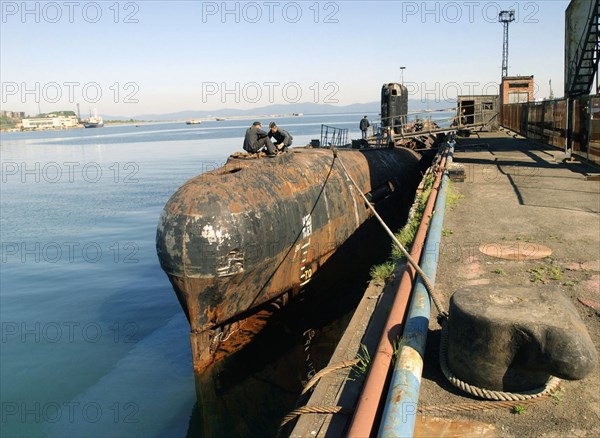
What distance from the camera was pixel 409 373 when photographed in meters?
4.49

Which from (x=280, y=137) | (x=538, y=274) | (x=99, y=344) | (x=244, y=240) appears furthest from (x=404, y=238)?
(x=99, y=344)

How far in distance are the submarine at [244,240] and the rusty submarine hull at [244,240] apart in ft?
0.06

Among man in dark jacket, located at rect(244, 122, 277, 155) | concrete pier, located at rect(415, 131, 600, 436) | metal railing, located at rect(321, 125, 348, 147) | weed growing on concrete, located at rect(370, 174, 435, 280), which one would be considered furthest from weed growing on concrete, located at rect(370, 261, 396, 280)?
metal railing, located at rect(321, 125, 348, 147)

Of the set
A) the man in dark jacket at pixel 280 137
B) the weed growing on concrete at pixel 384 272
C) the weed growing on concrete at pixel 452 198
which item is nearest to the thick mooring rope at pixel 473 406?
the weed growing on concrete at pixel 384 272

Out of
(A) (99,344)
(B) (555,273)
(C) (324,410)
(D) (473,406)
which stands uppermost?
(B) (555,273)

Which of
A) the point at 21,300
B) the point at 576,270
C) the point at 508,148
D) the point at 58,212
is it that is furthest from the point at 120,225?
the point at 576,270

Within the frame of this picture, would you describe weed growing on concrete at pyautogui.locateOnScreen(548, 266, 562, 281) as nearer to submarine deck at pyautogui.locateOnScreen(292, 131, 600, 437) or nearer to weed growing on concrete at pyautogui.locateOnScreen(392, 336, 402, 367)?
submarine deck at pyautogui.locateOnScreen(292, 131, 600, 437)

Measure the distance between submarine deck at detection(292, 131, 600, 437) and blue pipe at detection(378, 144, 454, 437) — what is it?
1.11ft

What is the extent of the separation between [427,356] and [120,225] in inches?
928

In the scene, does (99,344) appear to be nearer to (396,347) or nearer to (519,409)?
(396,347)

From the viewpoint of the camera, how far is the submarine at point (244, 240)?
29.9 ft

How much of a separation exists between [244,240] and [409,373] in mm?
5551

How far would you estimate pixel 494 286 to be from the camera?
505 centimetres

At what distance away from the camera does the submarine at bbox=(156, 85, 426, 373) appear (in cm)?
912
